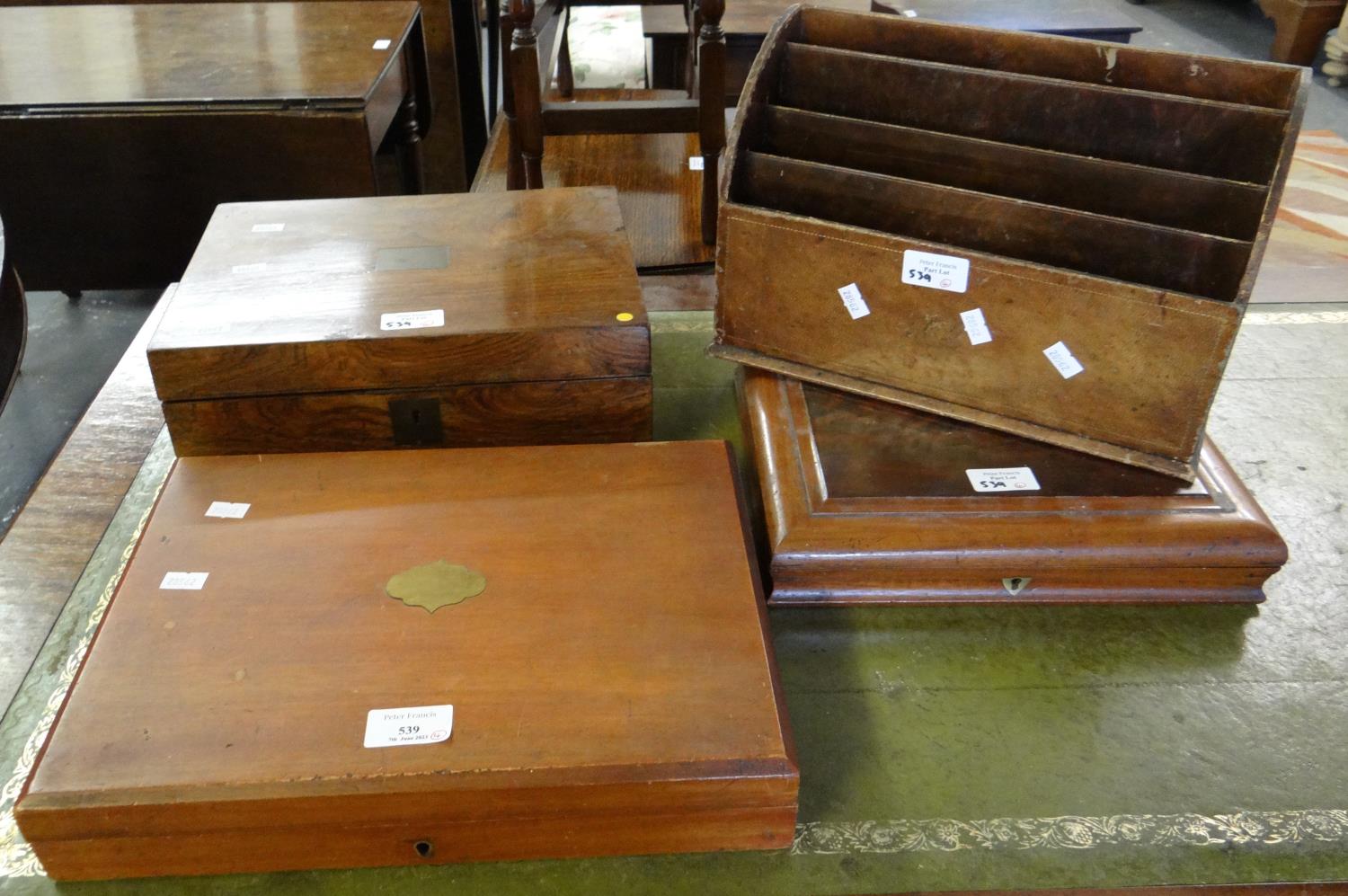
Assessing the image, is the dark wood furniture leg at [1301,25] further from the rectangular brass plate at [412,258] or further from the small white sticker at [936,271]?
the rectangular brass plate at [412,258]

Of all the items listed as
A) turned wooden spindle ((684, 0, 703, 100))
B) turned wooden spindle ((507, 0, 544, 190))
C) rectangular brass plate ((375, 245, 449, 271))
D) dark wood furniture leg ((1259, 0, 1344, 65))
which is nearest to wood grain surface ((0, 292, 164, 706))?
rectangular brass plate ((375, 245, 449, 271))

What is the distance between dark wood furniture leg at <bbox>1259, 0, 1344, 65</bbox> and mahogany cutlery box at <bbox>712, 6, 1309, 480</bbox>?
12.5 ft

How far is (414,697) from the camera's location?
791mm

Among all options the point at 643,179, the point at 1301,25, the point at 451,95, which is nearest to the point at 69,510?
the point at 643,179

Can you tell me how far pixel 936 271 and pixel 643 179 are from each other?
1165 millimetres

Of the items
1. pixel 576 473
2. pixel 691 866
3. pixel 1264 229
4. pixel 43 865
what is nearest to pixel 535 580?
pixel 576 473

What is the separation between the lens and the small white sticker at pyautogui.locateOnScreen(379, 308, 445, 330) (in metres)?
1.05

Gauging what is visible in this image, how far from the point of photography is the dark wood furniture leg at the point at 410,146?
211cm

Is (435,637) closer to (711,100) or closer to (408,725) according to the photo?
(408,725)

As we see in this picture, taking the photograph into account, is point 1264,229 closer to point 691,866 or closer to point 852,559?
point 852,559

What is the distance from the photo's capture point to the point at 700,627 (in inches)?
33.3

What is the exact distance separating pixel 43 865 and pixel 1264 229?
1131 mm

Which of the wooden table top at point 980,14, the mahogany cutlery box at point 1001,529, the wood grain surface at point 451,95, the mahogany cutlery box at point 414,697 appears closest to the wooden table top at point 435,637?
the mahogany cutlery box at point 414,697

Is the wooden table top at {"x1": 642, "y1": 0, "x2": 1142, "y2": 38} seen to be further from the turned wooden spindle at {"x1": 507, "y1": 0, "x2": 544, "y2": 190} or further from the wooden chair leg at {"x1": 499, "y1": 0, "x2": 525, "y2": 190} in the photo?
the turned wooden spindle at {"x1": 507, "y1": 0, "x2": 544, "y2": 190}
